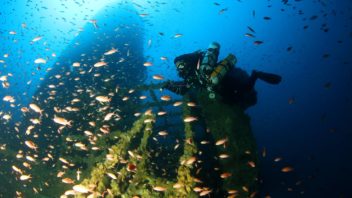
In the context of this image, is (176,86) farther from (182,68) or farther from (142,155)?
(142,155)

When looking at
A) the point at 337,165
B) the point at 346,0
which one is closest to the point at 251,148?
the point at 337,165

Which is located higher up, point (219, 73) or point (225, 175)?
point (219, 73)

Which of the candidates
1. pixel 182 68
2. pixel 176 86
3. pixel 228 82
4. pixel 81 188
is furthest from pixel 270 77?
pixel 81 188

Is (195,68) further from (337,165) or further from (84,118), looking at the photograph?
(337,165)

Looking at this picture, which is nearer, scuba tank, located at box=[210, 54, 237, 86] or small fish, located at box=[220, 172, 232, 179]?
small fish, located at box=[220, 172, 232, 179]

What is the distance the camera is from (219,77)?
19.3ft

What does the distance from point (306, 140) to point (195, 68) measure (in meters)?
58.9

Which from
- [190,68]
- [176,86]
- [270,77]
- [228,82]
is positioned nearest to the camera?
[270,77]

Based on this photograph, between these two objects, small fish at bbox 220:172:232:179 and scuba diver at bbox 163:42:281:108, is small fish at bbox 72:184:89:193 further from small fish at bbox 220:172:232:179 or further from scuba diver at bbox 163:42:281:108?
scuba diver at bbox 163:42:281:108

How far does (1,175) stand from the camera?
1121cm

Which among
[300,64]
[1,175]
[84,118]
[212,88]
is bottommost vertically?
[300,64]

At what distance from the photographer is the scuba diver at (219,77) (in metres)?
6.08

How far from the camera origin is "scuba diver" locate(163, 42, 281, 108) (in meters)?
6.08

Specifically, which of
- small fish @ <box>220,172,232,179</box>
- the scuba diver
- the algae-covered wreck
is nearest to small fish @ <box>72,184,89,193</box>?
the algae-covered wreck
